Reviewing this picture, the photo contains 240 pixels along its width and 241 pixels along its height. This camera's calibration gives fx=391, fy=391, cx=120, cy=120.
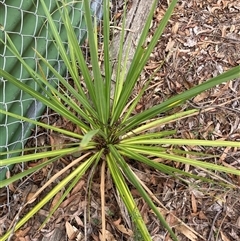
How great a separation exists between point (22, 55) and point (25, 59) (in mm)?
28

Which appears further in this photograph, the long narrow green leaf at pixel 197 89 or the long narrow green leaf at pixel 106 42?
the long narrow green leaf at pixel 106 42

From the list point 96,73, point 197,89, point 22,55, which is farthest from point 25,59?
point 197,89

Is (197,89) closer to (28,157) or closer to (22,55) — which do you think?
(28,157)

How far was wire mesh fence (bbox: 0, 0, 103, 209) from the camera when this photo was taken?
1.42 m

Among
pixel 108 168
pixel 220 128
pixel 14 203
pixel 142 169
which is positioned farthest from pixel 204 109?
pixel 14 203

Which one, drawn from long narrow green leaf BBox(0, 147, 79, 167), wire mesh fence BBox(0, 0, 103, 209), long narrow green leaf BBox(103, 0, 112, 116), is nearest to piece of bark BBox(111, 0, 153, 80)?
wire mesh fence BBox(0, 0, 103, 209)

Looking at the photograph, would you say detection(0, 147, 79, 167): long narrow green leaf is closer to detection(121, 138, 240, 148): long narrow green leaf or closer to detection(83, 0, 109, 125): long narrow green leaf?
detection(83, 0, 109, 125): long narrow green leaf

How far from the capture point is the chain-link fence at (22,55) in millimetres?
1418

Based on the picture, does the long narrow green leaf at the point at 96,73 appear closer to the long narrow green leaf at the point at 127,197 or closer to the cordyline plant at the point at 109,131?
the cordyline plant at the point at 109,131

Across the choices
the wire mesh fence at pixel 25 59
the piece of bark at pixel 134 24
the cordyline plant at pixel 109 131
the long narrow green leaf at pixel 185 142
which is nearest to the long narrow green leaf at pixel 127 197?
the cordyline plant at pixel 109 131

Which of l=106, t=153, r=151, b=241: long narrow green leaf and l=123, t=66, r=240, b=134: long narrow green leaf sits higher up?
l=123, t=66, r=240, b=134: long narrow green leaf

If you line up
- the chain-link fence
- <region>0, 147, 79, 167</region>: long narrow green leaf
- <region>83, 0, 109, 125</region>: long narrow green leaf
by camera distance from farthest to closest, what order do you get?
the chain-link fence, <region>0, 147, 79, 167</region>: long narrow green leaf, <region>83, 0, 109, 125</region>: long narrow green leaf

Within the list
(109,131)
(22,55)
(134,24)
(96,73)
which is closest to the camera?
(96,73)

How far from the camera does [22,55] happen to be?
1.56 m
